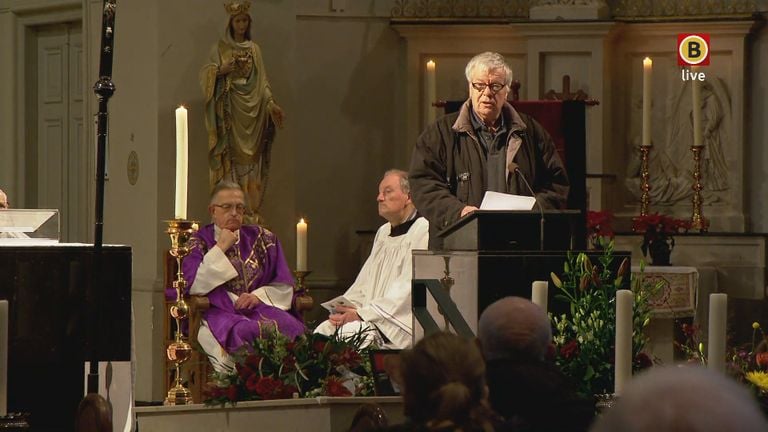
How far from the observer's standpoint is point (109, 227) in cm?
969

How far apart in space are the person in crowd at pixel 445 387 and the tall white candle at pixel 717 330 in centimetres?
122

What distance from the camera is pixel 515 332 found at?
3033 millimetres

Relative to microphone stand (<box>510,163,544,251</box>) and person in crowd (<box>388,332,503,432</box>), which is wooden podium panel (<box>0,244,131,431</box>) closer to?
microphone stand (<box>510,163,544,251</box>)

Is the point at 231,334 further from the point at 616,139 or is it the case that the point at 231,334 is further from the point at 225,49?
the point at 616,139

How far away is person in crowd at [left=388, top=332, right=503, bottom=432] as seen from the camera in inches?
95.9

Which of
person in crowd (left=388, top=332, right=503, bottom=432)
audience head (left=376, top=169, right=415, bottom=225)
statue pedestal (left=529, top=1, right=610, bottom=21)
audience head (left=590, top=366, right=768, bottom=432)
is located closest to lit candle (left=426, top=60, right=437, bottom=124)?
statue pedestal (left=529, top=1, right=610, bottom=21)

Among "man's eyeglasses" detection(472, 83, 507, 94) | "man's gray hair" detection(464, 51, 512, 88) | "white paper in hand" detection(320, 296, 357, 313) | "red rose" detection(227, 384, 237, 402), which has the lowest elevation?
"red rose" detection(227, 384, 237, 402)

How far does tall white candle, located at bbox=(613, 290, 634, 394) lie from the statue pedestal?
5.67m

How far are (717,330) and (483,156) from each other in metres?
2.03

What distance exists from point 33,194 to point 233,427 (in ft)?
20.3

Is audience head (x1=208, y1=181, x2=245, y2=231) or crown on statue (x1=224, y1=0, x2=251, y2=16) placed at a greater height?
crown on statue (x1=224, y1=0, x2=251, y2=16)

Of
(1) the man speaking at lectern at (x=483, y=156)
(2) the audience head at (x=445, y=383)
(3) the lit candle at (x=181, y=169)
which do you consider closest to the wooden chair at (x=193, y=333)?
(3) the lit candle at (x=181, y=169)

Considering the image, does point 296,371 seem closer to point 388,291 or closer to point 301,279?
point 388,291

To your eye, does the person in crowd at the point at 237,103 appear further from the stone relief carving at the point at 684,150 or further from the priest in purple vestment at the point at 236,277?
the stone relief carving at the point at 684,150
